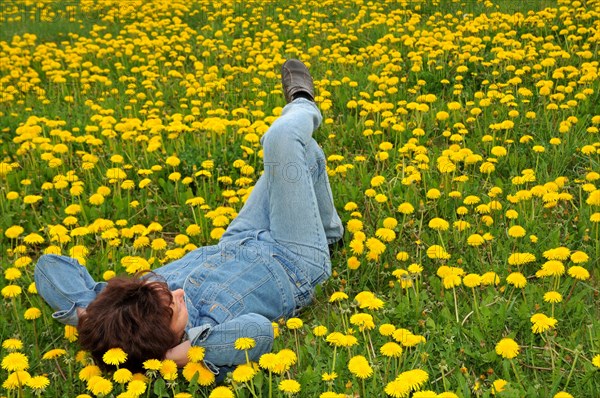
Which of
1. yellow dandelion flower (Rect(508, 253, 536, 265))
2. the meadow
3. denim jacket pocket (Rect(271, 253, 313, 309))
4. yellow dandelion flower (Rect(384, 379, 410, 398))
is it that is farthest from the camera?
denim jacket pocket (Rect(271, 253, 313, 309))

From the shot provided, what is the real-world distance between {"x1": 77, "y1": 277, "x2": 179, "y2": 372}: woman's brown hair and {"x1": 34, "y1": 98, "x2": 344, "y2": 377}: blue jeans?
0.80 feet

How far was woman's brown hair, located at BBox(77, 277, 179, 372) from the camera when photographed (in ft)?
8.52

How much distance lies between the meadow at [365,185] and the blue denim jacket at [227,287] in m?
0.11

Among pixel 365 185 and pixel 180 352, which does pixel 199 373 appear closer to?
pixel 180 352

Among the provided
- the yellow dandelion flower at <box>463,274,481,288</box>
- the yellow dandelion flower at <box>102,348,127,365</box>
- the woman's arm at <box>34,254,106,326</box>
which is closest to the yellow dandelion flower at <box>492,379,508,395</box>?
the yellow dandelion flower at <box>463,274,481,288</box>

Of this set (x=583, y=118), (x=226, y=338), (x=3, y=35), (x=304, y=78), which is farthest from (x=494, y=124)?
(x=3, y=35)

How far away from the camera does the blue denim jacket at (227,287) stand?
276 centimetres

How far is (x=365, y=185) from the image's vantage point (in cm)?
445

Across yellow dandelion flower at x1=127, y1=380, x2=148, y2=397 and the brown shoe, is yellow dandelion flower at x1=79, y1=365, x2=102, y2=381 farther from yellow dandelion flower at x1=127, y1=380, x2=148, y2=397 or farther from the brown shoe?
the brown shoe

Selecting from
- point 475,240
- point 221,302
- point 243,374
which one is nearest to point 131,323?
point 243,374

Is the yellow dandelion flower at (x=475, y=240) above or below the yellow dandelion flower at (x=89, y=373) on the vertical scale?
above

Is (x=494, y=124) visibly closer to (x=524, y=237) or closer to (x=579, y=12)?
(x=524, y=237)

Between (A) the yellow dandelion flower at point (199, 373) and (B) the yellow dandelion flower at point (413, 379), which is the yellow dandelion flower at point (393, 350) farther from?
(A) the yellow dandelion flower at point (199, 373)

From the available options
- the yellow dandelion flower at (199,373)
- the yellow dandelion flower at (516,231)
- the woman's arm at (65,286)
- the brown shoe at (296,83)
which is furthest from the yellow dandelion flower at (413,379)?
the brown shoe at (296,83)
